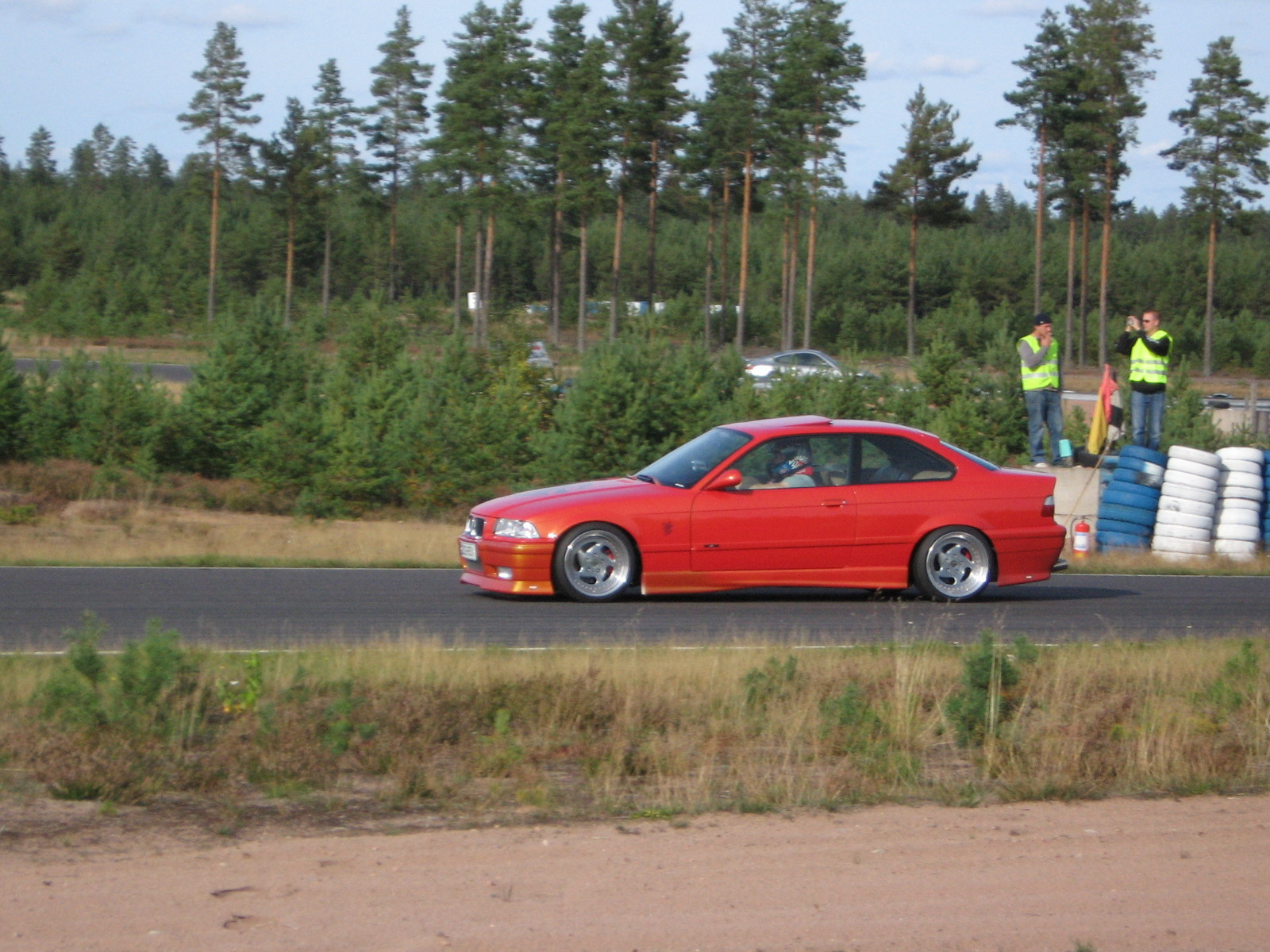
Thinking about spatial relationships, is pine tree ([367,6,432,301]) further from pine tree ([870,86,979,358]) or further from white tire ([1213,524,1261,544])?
white tire ([1213,524,1261,544])

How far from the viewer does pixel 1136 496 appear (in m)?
16.3

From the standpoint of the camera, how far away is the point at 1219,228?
72750 millimetres

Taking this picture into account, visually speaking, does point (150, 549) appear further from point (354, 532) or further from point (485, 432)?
point (485, 432)

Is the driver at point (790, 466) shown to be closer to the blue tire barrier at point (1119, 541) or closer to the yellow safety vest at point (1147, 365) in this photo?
the blue tire barrier at point (1119, 541)

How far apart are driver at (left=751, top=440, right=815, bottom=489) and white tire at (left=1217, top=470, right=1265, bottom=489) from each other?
695 cm

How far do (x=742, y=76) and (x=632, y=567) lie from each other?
204 feet

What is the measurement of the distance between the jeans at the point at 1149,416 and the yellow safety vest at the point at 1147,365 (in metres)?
0.22

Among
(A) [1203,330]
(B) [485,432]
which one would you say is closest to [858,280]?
(A) [1203,330]

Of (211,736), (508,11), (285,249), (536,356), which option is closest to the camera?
(211,736)

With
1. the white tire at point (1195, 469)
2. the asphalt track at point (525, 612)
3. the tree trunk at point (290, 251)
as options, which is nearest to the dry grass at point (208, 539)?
the asphalt track at point (525, 612)

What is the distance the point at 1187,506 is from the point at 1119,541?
85 cm

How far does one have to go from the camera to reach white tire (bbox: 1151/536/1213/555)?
630 inches

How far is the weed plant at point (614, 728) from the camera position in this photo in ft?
20.0

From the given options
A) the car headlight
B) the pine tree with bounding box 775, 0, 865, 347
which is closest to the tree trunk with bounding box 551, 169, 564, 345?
the pine tree with bounding box 775, 0, 865, 347
